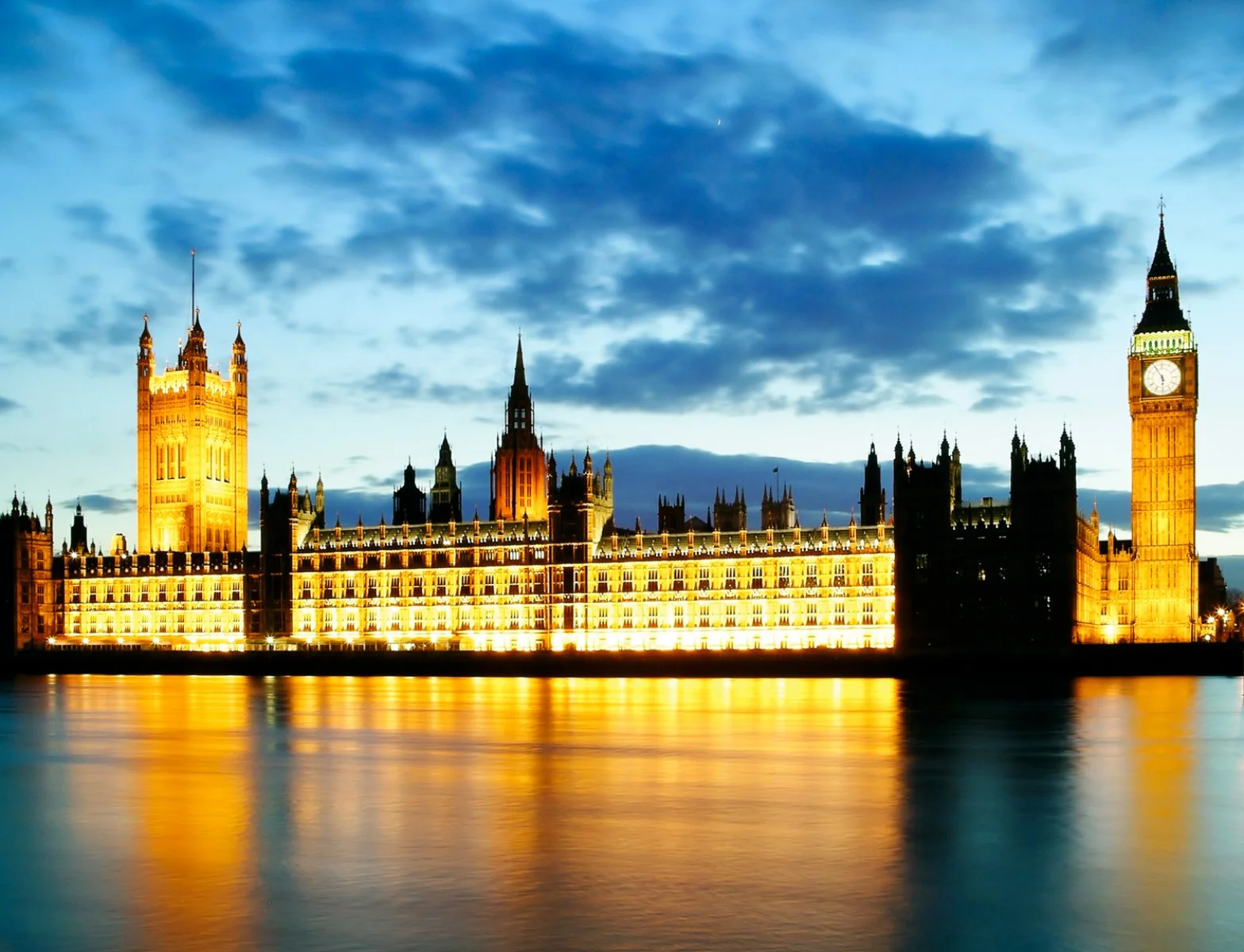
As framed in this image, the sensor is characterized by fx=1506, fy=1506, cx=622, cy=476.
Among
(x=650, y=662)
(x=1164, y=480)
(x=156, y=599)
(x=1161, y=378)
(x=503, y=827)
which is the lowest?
(x=650, y=662)

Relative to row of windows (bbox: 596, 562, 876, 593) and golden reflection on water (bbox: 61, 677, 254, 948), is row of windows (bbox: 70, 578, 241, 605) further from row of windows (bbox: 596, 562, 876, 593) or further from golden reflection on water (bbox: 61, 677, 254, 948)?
golden reflection on water (bbox: 61, 677, 254, 948)

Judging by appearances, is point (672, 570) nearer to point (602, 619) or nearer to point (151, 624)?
point (602, 619)

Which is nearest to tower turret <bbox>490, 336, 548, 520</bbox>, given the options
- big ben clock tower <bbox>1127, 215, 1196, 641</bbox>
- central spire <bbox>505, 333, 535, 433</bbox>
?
central spire <bbox>505, 333, 535, 433</bbox>

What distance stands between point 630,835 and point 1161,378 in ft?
321

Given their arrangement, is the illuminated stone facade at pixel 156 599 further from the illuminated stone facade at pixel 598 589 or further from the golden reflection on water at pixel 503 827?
the golden reflection on water at pixel 503 827

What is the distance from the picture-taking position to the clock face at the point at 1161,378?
114125 mm

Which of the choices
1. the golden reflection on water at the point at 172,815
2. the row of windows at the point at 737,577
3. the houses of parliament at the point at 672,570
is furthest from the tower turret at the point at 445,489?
the golden reflection on water at the point at 172,815

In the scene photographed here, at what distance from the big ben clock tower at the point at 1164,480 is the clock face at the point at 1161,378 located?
60 millimetres

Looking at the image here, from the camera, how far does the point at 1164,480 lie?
11369 cm

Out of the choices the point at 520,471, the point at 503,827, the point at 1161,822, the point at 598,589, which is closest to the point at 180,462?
the point at 520,471

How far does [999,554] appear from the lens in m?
94.3

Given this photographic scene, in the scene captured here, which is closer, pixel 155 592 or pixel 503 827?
pixel 503 827

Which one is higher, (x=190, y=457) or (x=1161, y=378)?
(x=1161, y=378)

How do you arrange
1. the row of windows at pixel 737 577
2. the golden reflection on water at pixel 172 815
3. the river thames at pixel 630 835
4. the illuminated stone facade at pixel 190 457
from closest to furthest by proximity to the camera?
the river thames at pixel 630 835 → the golden reflection on water at pixel 172 815 → the row of windows at pixel 737 577 → the illuminated stone facade at pixel 190 457
